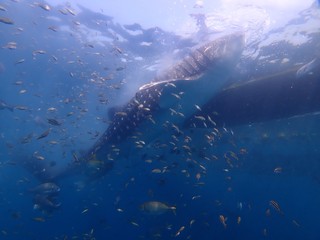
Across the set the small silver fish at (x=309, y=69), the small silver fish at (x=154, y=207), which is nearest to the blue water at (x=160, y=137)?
the small silver fish at (x=309, y=69)

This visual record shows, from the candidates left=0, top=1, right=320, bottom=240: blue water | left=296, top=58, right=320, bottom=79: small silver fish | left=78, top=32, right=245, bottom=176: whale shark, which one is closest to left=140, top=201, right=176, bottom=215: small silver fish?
left=0, top=1, right=320, bottom=240: blue water

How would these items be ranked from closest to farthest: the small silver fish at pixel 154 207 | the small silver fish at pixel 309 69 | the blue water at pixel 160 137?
the small silver fish at pixel 154 207 → the small silver fish at pixel 309 69 → the blue water at pixel 160 137

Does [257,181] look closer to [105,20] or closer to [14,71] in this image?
[105,20]

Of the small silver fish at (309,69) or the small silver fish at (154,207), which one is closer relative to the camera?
the small silver fish at (154,207)

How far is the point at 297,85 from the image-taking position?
11250 mm

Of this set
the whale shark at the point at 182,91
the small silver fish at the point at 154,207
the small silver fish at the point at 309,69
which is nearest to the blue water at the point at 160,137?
the small silver fish at the point at 309,69

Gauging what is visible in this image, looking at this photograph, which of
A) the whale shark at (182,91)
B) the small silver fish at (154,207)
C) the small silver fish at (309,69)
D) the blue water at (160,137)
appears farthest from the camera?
the blue water at (160,137)

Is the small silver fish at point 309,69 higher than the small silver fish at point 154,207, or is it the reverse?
the small silver fish at point 309,69

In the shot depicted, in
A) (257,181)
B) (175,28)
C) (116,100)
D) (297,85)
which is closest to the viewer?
(297,85)

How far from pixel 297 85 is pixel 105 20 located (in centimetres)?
1246

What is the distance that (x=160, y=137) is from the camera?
49.4ft

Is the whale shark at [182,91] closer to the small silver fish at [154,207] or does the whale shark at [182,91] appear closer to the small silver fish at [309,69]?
the small silver fish at [309,69]

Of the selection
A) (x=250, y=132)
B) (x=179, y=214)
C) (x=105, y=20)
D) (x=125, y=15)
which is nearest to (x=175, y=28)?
(x=125, y=15)

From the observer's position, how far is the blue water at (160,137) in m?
15.2
